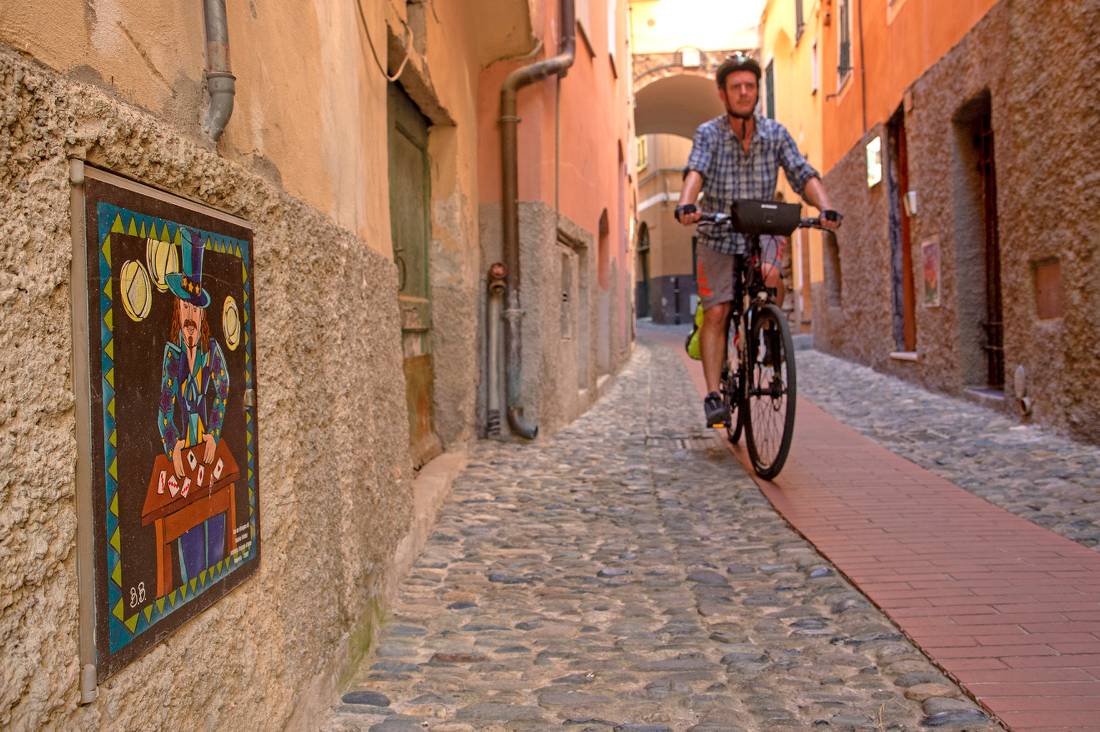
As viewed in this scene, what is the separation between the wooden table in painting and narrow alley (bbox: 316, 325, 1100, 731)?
2.41ft

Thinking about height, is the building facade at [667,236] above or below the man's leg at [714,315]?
above

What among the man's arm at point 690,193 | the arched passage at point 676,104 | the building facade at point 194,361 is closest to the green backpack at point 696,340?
the man's arm at point 690,193

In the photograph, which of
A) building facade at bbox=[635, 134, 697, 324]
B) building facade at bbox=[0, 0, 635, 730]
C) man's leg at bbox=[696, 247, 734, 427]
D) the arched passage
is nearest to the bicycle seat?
man's leg at bbox=[696, 247, 734, 427]

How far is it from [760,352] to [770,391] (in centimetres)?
21

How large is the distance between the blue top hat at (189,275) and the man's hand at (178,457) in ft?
0.74

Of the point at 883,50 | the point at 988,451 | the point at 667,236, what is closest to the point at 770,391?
the point at 988,451

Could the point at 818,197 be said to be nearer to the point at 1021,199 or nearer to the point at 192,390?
the point at 1021,199

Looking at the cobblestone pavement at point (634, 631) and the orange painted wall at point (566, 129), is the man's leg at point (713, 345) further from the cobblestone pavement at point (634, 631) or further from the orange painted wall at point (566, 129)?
the orange painted wall at point (566, 129)

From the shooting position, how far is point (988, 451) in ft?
17.6

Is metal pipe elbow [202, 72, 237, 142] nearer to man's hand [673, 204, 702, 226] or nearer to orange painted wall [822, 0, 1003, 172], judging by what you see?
man's hand [673, 204, 702, 226]

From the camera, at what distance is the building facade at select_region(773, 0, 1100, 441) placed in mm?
5324

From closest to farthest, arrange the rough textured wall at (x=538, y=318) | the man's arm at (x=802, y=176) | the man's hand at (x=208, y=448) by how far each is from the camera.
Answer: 1. the man's hand at (x=208, y=448)
2. the man's arm at (x=802, y=176)
3. the rough textured wall at (x=538, y=318)

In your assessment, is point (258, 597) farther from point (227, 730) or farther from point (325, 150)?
point (325, 150)

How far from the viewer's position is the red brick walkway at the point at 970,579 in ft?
7.19
